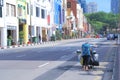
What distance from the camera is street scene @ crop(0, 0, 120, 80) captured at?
1912 cm

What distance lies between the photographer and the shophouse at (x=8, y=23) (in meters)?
62.0

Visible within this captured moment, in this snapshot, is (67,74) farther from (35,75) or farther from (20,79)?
(20,79)

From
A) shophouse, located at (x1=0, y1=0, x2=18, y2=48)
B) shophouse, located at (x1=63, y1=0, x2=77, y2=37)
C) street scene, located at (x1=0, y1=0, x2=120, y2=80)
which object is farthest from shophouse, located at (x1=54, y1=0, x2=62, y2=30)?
shophouse, located at (x1=0, y1=0, x2=18, y2=48)

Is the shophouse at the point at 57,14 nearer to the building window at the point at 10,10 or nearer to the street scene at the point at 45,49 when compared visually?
the street scene at the point at 45,49

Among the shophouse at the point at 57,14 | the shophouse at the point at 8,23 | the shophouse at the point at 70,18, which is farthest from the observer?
the shophouse at the point at 70,18

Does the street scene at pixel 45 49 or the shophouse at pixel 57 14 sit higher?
the shophouse at pixel 57 14

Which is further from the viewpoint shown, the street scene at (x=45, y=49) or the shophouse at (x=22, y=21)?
the shophouse at (x=22, y=21)

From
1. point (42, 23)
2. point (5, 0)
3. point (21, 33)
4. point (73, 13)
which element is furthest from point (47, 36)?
point (73, 13)

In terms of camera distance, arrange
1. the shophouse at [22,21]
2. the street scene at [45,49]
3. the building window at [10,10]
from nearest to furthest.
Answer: the street scene at [45,49], the building window at [10,10], the shophouse at [22,21]

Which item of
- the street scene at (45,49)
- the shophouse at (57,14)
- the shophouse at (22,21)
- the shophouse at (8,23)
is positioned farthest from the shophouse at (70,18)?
the shophouse at (8,23)

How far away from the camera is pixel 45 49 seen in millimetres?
48312

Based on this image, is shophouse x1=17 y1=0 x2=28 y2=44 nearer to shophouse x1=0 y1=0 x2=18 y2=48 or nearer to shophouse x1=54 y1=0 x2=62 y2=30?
shophouse x1=0 y1=0 x2=18 y2=48

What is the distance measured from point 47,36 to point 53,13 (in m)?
11.2

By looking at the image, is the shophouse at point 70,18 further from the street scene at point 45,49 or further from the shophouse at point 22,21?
the shophouse at point 22,21
